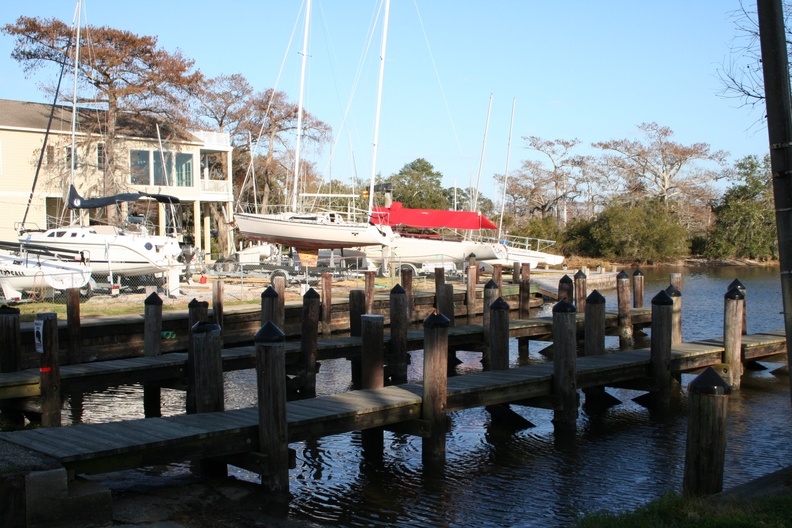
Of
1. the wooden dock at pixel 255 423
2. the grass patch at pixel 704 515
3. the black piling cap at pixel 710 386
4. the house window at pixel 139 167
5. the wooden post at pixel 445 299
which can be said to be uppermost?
the house window at pixel 139 167

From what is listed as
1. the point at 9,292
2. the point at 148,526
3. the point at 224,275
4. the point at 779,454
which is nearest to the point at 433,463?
the point at 148,526

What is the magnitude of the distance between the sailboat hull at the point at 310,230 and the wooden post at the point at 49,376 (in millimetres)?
24353

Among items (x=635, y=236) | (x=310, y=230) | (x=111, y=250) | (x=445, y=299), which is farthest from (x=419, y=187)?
(x=445, y=299)

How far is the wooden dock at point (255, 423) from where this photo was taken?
7984mm

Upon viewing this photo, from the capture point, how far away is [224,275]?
3066 centimetres

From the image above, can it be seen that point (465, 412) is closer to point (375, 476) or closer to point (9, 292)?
point (375, 476)

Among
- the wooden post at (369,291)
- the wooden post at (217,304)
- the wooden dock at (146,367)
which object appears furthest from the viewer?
the wooden post at (369,291)

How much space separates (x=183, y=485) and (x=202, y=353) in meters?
1.72

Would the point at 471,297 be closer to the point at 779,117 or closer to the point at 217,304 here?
the point at 217,304

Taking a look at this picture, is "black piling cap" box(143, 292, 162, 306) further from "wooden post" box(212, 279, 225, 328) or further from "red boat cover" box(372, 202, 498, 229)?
"red boat cover" box(372, 202, 498, 229)

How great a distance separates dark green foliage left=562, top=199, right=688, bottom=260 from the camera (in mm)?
56406

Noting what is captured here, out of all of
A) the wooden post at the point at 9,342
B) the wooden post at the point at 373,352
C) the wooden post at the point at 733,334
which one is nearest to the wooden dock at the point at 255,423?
the wooden post at the point at 373,352

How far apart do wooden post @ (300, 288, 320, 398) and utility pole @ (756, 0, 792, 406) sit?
29.2 ft

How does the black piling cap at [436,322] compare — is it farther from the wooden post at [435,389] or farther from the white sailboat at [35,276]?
the white sailboat at [35,276]
